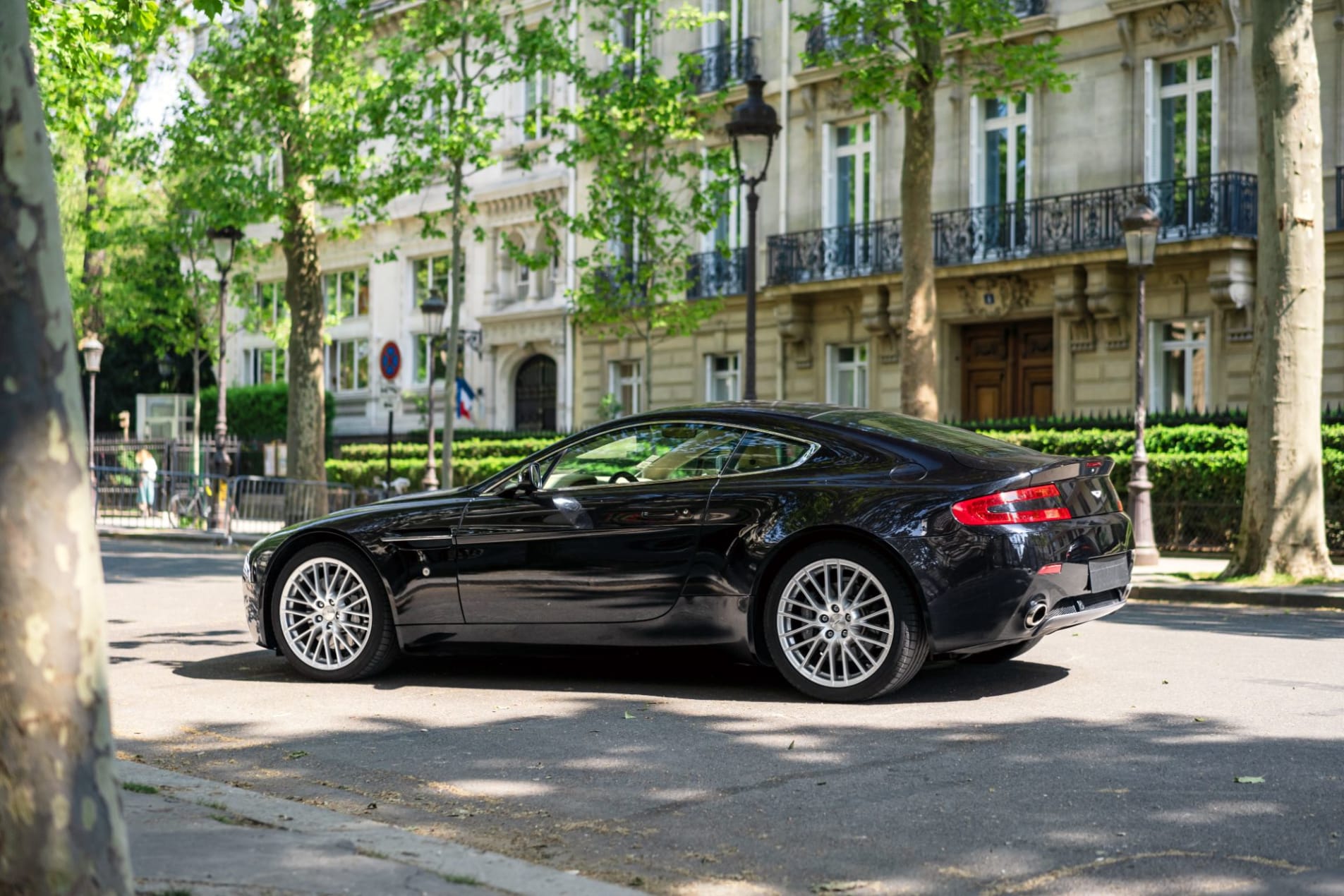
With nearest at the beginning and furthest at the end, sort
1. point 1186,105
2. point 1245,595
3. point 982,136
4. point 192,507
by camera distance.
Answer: point 1245,595, point 1186,105, point 192,507, point 982,136

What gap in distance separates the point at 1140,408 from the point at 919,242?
3445 mm

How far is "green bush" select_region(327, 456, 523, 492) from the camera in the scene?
30.9 m

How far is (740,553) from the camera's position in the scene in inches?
297

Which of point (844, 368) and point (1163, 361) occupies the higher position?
point (844, 368)

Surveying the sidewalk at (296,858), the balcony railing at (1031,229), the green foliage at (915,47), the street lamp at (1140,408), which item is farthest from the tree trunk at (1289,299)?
the sidewalk at (296,858)

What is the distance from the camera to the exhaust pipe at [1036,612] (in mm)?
7199

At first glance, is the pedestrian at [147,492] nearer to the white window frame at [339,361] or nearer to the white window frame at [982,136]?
the white window frame at [982,136]

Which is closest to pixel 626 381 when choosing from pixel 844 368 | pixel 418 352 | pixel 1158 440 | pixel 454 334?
pixel 844 368

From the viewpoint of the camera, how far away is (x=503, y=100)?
1638 inches

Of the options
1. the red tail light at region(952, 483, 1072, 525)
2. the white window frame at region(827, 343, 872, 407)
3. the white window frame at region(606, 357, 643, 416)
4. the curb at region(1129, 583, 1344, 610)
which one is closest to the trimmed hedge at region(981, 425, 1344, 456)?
the curb at region(1129, 583, 1344, 610)

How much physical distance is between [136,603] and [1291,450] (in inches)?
414

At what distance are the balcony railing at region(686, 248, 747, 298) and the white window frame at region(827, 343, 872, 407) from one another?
8.13 ft

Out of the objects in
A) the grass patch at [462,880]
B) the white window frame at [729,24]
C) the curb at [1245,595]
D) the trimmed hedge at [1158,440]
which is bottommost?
the curb at [1245,595]

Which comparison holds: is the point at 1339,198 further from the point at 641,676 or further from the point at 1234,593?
the point at 641,676
